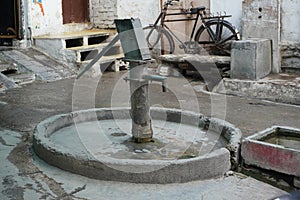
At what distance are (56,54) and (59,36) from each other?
47 cm

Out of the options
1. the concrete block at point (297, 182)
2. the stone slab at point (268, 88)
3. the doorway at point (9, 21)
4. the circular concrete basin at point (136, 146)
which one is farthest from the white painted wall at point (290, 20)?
the doorway at point (9, 21)

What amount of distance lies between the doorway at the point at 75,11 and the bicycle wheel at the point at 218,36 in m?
3.59

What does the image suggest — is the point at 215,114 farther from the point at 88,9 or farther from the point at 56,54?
the point at 88,9

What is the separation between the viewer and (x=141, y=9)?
36.8ft

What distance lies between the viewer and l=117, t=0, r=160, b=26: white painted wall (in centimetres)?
1100

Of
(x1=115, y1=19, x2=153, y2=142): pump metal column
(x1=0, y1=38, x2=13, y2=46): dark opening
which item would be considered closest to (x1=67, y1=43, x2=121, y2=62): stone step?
(x1=0, y1=38, x2=13, y2=46): dark opening

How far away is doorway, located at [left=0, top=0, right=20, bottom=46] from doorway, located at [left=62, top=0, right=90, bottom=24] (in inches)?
53.3

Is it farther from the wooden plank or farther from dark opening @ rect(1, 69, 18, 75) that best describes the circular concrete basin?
dark opening @ rect(1, 69, 18, 75)

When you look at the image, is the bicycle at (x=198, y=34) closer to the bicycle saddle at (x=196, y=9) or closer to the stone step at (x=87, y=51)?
the bicycle saddle at (x=196, y=9)

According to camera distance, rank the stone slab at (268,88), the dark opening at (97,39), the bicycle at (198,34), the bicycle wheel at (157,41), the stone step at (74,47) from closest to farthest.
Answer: the stone slab at (268,88) < the bicycle at (198,34) < the stone step at (74,47) < the bicycle wheel at (157,41) < the dark opening at (97,39)

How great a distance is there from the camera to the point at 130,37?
4504 millimetres

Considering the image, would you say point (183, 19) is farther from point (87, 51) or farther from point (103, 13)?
point (103, 13)

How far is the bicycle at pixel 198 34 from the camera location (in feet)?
31.4

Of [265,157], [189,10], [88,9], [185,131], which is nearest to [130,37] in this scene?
[185,131]
